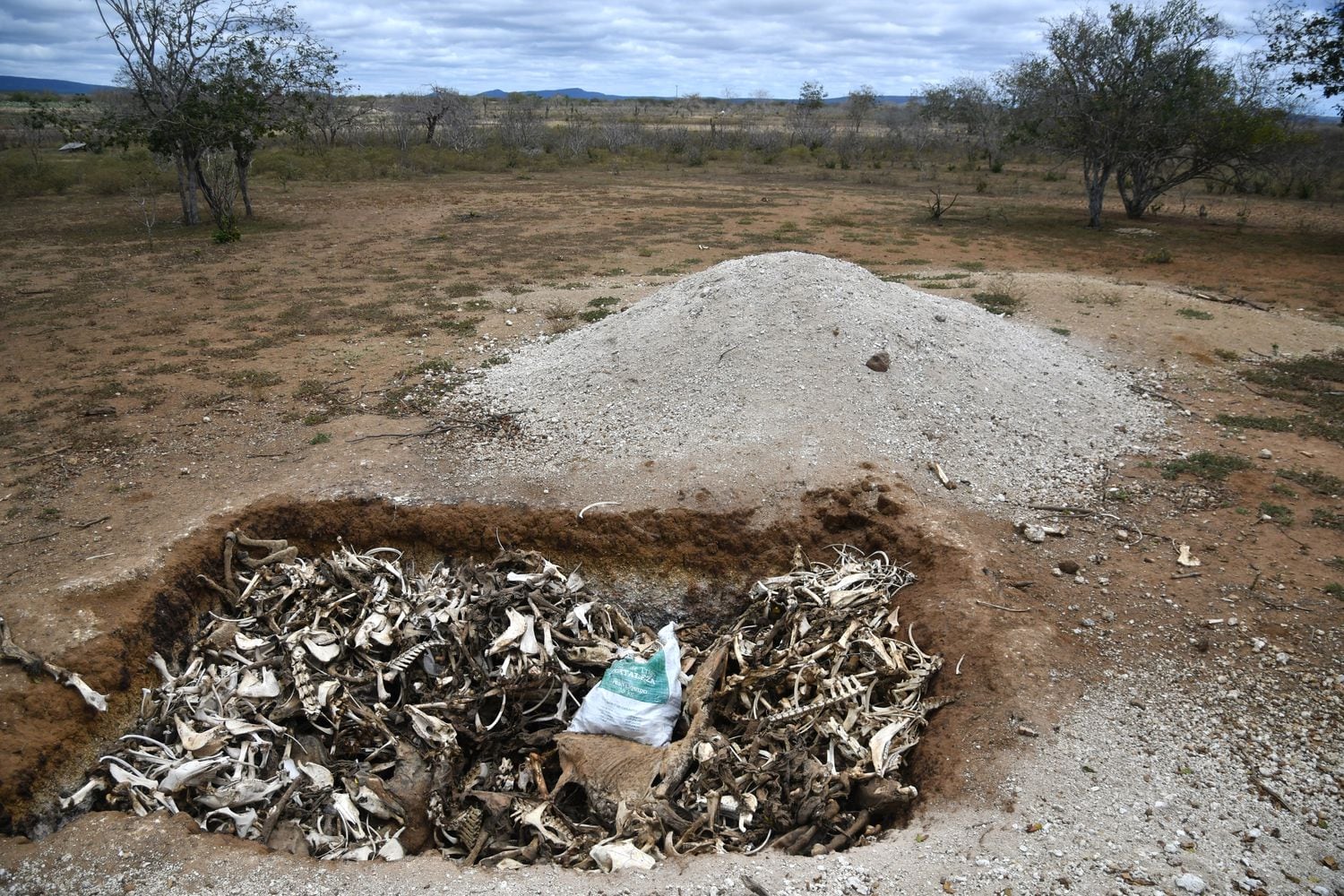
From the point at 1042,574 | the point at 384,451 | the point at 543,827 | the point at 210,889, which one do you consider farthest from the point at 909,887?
the point at 384,451

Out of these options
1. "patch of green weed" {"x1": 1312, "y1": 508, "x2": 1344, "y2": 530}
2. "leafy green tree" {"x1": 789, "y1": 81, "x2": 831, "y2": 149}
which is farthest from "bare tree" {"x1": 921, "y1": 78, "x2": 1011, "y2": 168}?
"patch of green weed" {"x1": 1312, "y1": 508, "x2": 1344, "y2": 530}

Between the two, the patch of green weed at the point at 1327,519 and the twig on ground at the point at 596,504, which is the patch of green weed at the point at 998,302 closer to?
the patch of green weed at the point at 1327,519

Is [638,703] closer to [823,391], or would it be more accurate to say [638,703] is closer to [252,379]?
[823,391]

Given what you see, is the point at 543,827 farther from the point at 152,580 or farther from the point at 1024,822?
the point at 152,580

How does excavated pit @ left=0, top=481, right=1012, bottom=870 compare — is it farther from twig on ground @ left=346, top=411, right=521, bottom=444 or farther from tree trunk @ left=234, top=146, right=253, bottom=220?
tree trunk @ left=234, top=146, right=253, bottom=220

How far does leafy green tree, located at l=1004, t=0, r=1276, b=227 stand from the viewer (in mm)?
13227

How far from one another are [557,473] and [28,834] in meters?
3.06

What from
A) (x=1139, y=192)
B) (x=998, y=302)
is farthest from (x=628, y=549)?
(x=1139, y=192)

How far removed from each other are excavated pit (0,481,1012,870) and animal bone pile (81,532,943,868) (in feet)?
0.38

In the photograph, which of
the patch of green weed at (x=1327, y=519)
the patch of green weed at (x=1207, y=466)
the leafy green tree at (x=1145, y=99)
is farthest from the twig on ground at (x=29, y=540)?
the leafy green tree at (x=1145, y=99)

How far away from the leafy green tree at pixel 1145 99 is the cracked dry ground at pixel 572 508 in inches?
143

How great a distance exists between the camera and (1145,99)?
1343cm

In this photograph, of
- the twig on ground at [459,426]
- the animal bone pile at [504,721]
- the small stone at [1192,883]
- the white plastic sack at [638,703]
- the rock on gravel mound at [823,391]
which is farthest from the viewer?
the twig on ground at [459,426]

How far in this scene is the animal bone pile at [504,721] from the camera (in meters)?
3.28
